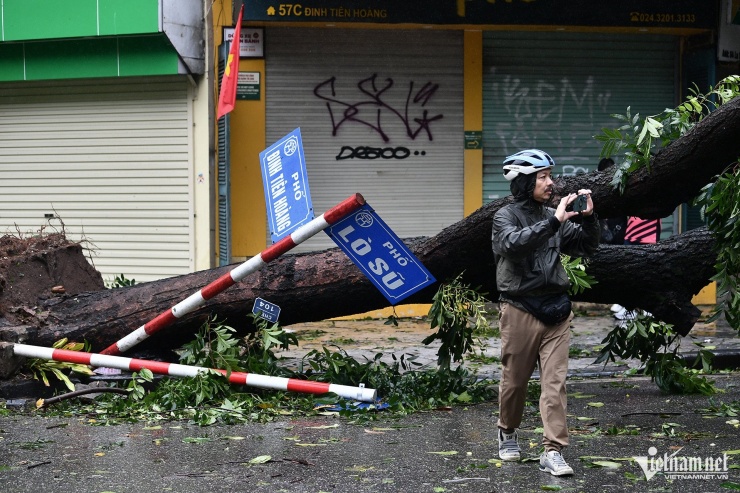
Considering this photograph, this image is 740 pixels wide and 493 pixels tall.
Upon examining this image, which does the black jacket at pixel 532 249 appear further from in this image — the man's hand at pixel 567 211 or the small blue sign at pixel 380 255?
the small blue sign at pixel 380 255

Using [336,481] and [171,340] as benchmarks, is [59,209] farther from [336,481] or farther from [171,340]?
[336,481]

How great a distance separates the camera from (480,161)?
13250mm

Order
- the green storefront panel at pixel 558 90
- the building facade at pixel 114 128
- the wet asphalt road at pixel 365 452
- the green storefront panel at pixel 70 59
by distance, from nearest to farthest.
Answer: the wet asphalt road at pixel 365 452, the building facade at pixel 114 128, the green storefront panel at pixel 70 59, the green storefront panel at pixel 558 90

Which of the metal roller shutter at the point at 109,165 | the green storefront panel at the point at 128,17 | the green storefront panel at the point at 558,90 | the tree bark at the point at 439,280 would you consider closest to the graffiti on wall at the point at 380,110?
the green storefront panel at the point at 558,90

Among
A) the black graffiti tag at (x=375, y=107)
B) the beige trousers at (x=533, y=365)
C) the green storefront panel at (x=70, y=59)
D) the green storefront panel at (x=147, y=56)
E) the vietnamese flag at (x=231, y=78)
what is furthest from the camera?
the black graffiti tag at (x=375, y=107)

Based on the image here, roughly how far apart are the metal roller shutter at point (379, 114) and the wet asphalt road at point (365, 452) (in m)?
5.89

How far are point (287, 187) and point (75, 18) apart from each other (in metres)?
6.18

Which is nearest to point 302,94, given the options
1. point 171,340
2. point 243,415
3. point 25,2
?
point 25,2

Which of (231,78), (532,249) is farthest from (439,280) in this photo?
(231,78)

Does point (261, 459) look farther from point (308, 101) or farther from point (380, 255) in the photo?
point (308, 101)

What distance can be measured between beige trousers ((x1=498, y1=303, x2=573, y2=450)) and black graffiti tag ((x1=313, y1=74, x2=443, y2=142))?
757cm

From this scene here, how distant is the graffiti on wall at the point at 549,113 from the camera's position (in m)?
13.3

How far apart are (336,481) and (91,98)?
29.0 ft

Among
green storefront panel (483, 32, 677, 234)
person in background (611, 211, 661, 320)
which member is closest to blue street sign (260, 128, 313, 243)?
green storefront panel (483, 32, 677, 234)
